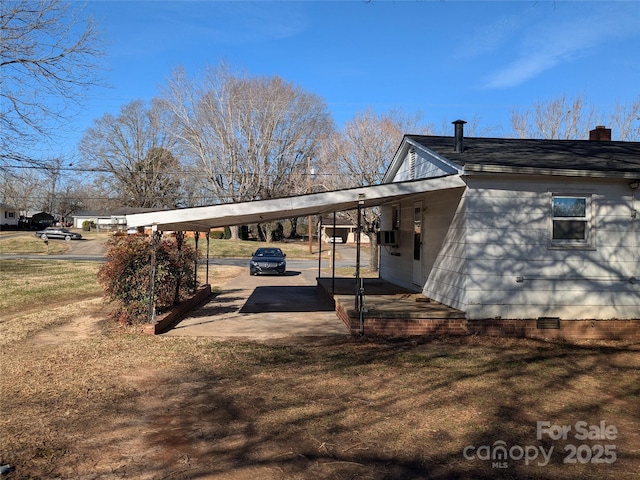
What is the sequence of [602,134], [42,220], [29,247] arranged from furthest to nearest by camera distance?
[42,220] → [29,247] → [602,134]

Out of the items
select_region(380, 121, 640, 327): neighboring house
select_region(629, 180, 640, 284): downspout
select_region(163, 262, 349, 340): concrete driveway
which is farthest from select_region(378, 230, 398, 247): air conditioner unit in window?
select_region(629, 180, 640, 284): downspout

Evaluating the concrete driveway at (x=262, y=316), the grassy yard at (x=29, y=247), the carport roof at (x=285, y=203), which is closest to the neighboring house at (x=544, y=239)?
the carport roof at (x=285, y=203)

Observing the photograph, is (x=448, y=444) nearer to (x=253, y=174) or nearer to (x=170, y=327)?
(x=170, y=327)

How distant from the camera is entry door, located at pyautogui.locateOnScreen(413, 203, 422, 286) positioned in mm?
11156

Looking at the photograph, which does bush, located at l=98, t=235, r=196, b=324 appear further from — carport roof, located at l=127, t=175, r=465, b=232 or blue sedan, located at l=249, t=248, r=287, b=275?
blue sedan, located at l=249, t=248, r=287, b=275

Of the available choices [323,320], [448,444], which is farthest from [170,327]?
[448,444]

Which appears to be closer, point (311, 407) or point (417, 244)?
point (311, 407)

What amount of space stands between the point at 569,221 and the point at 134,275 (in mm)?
7932

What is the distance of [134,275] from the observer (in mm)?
8820

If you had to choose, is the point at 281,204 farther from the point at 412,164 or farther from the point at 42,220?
the point at 42,220

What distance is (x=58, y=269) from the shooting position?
21.2 metres

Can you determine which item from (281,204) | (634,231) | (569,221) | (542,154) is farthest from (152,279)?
(634,231)

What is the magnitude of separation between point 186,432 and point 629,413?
4.32 meters

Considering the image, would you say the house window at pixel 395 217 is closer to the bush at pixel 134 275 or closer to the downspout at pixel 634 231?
the downspout at pixel 634 231
